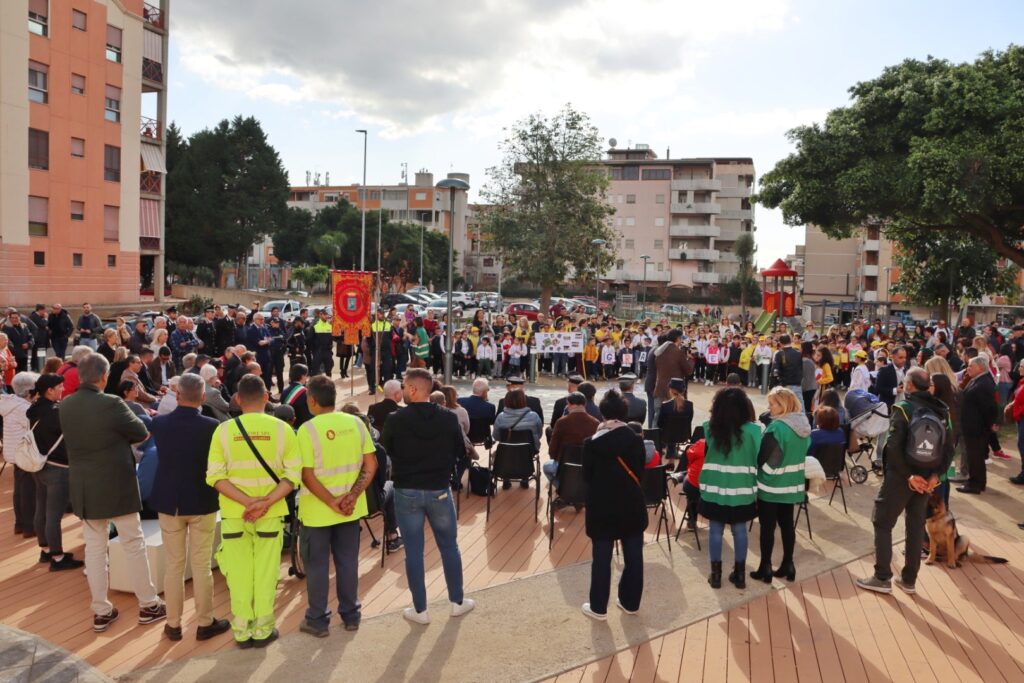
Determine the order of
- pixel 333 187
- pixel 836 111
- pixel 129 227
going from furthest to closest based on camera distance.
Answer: pixel 333 187
pixel 129 227
pixel 836 111

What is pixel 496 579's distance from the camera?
6.77 meters

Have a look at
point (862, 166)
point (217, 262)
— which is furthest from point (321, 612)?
point (217, 262)

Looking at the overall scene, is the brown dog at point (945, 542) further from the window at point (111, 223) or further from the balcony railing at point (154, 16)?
the balcony railing at point (154, 16)

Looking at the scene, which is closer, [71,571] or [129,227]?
[71,571]

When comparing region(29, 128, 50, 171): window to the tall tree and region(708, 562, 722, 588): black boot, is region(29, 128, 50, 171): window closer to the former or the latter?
the tall tree

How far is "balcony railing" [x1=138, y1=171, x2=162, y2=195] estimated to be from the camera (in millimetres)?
37875

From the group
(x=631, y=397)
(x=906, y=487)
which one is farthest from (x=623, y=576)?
(x=631, y=397)

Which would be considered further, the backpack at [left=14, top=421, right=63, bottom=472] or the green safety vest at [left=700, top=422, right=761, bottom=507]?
the backpack at [left=14, top=421, right=63, bottom=472]

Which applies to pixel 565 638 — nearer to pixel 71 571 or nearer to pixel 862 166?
pixel 71 571

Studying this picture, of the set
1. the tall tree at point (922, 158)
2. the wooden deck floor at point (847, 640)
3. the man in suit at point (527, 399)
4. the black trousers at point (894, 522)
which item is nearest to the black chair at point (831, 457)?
the wooden deck floor at point (847, 640)

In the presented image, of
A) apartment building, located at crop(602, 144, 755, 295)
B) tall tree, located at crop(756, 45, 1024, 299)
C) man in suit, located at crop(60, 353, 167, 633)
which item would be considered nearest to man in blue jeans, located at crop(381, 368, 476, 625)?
man in suit, located at crop(60, 353, 167, 633)

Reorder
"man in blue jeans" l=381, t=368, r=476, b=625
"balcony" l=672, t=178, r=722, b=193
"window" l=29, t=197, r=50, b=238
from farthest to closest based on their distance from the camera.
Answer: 1. "balcony" l=672, t=178, r=722, b=193
2. "window" l=29, t=197, r=50, b=238
3. "man in blue jeans" l=381, t=368, r=476, b=625

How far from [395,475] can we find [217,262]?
5534cm

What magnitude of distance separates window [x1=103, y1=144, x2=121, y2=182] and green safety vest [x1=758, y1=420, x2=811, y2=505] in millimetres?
35742
